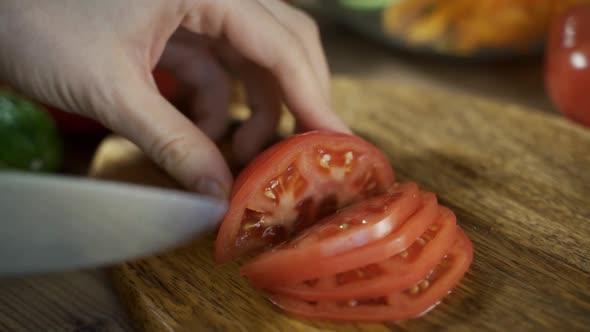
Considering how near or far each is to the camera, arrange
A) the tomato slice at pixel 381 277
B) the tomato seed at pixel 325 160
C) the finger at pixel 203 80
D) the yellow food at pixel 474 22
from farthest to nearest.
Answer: the yellow food at pixel 474 22 → the finger at pixel 203 80 → the tomato seed at pixel 325 160 → the tomato slice at pixel 381 277

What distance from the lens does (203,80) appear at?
2164mm

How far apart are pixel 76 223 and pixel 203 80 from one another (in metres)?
1.11

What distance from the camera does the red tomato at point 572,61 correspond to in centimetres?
212

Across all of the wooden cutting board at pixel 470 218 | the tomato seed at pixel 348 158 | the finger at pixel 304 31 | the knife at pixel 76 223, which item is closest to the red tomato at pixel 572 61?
the wooden cutting board at pixel 470 218

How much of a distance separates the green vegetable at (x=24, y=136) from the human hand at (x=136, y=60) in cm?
34

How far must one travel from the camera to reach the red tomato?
2.12 meters

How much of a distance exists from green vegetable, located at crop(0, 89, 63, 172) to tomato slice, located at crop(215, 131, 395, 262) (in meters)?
0.75

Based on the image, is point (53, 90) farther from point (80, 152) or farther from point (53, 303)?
point (80, 152)

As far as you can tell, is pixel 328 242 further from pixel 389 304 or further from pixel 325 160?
pixel 325 160

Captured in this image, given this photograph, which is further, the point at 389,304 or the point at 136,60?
the point at 136,60

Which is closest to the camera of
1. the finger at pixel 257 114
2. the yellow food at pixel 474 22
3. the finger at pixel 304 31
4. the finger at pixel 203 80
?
the finger at pixel 304 31

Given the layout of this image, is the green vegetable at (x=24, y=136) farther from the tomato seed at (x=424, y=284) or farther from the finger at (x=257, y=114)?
the tomato seed at (x=424, y=284)

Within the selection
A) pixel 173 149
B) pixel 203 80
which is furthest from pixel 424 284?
pixel 203 80

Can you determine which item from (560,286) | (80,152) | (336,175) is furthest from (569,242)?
(80,152)
